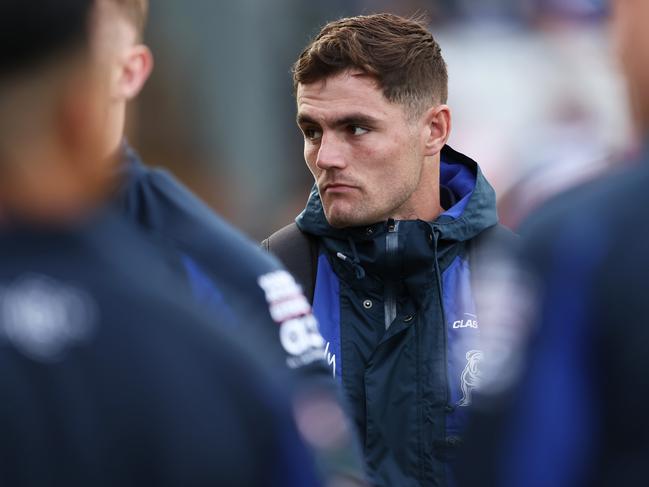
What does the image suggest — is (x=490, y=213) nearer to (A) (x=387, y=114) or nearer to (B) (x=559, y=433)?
(A) (x=387, y=114)

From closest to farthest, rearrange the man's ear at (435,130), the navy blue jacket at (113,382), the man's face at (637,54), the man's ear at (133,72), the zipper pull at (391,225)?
the navy blue jacket at (113,382)
the man's face at (637,54)
the man's ear at (133,72)
the zipper pull at (391,225)
the man's ear at (435,130)

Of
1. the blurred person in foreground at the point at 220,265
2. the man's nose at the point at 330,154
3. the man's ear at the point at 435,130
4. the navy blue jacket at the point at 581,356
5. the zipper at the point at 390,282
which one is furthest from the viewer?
the man's ear at the point at 435,130

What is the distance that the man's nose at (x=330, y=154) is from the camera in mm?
4125

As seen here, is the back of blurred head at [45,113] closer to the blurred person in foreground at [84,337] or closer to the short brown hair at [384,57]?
the blurred person in foreground at [84,337]

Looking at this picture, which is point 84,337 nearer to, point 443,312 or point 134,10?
point 134,10

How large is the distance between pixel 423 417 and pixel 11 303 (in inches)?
89.7

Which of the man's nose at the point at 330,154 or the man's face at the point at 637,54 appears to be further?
the man's nose at the point at 330,154

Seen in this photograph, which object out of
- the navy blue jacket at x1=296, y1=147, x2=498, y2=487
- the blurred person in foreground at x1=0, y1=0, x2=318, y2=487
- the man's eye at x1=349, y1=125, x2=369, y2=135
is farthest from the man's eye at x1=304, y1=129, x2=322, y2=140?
the blurred person in foreground at x1=0, y1=0, x2=318, y2=487

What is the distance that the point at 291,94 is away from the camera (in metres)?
10.4

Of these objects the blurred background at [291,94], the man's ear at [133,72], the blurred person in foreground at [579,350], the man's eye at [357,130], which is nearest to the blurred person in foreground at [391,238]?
the man's eye at [357,130]

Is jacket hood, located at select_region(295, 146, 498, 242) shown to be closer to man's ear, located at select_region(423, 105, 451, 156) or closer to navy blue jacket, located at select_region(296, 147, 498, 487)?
navy blue jacket, located at select_region(296, 147, 498, 487)

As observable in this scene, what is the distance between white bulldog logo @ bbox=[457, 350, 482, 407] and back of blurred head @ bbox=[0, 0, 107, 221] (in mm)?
2252

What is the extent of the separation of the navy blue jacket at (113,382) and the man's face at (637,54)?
716 millimetres

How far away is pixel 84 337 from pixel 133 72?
4.78ft
